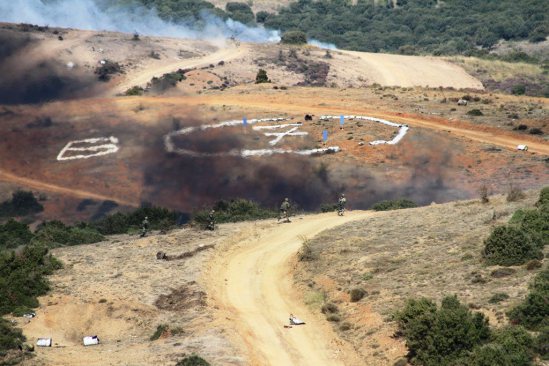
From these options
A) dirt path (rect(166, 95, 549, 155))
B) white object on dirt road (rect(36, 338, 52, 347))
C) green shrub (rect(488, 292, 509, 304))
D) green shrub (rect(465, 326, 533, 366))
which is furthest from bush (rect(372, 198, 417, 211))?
green shrub (rect(465, 326, 533, 366))

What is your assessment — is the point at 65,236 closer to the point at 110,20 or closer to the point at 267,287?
the point at 267,287

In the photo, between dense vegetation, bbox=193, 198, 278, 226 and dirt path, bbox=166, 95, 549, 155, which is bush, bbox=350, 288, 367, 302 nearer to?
dense vegetation, bbox=193, 198, 278, 226

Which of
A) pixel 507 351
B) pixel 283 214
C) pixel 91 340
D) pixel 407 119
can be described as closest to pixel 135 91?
pixel 407 119

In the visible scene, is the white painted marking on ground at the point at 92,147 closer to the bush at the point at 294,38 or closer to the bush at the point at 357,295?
the bush at the point at 357,295

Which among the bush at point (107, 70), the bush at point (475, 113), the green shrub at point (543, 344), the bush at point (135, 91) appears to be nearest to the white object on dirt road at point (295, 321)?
the green shrub at point (543, 344)

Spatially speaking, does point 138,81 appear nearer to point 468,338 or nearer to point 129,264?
point 129,264

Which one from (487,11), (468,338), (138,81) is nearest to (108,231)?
(468,338)
